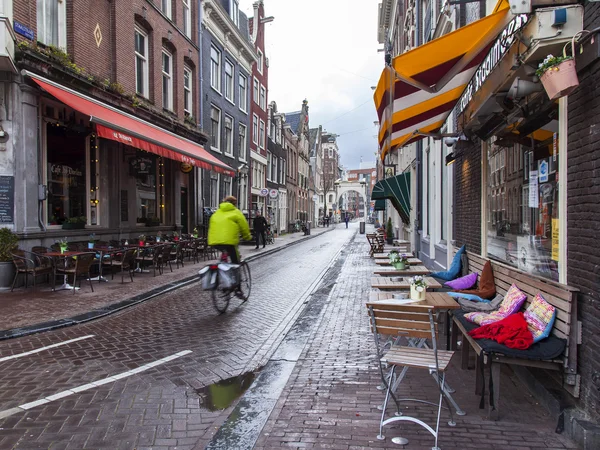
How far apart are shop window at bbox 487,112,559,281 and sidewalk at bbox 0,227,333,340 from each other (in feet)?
19.9

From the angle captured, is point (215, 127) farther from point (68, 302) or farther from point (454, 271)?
point (454, 271)

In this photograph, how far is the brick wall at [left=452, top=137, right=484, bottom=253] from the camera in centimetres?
667

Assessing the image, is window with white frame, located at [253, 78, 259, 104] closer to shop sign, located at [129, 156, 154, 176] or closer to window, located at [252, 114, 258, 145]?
window, located at [252, 114, 258, 145]

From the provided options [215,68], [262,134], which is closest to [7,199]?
[215,68]

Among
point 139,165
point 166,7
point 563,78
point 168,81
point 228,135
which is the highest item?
point 166,7

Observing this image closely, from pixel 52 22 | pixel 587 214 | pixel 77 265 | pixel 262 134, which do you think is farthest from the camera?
pixel 262 134

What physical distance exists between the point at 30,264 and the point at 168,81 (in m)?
10.7

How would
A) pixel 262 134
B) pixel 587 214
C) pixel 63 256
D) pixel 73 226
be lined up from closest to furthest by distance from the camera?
pixel 587 214 < pixel 63 256 < pixel 73 226 < pixel 262 134

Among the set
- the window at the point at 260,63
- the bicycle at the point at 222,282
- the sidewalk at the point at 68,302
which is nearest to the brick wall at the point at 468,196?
the bicycle at the point at 222,282

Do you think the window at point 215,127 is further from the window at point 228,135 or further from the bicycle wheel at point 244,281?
the bicycle wheel at point 244,281

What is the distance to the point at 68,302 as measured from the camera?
25.4 ft

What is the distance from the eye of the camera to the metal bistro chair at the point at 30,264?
27.9 feet

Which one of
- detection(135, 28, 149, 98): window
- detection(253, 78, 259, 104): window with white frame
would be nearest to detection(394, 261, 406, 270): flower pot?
detection(135, 28, 149, 98): window

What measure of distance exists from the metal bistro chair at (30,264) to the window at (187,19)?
42.6ft
